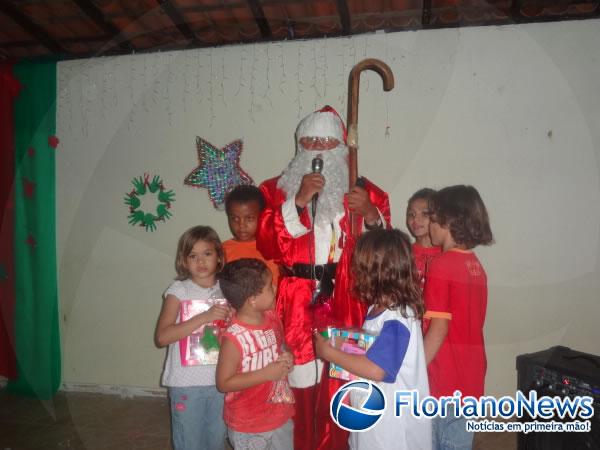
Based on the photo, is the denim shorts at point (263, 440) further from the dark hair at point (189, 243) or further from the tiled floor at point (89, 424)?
the tiled floor at point (89, 424)

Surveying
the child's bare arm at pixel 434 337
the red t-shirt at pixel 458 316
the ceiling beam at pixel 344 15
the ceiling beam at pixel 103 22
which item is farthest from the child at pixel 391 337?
the ceiling beam at pixel 103 22

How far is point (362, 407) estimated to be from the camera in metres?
1.63

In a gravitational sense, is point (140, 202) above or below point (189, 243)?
above

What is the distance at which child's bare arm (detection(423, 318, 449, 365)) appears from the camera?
176 centimetres

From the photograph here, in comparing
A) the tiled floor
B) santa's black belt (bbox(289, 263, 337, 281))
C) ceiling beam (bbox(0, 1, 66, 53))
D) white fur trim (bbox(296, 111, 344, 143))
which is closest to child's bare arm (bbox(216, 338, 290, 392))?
santa's black belt (bbox(289, 263, 337, 281))

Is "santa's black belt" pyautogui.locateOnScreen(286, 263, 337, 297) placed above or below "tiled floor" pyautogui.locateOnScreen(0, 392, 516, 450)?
above

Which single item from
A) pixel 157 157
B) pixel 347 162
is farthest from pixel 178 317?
pixel 157 157

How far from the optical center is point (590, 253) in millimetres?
3166

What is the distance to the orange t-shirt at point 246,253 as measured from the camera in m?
2.54

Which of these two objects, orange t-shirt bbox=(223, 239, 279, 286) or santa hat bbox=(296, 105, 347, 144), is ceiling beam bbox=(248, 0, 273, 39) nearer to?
santa hat bbox=(296, 105, 347, 144)

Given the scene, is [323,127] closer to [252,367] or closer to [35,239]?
[252,367]

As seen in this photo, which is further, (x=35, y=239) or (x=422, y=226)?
(x=35, y=239)

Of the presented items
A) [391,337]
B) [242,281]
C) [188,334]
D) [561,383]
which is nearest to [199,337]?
[188,334]

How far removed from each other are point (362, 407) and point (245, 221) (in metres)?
1.30
